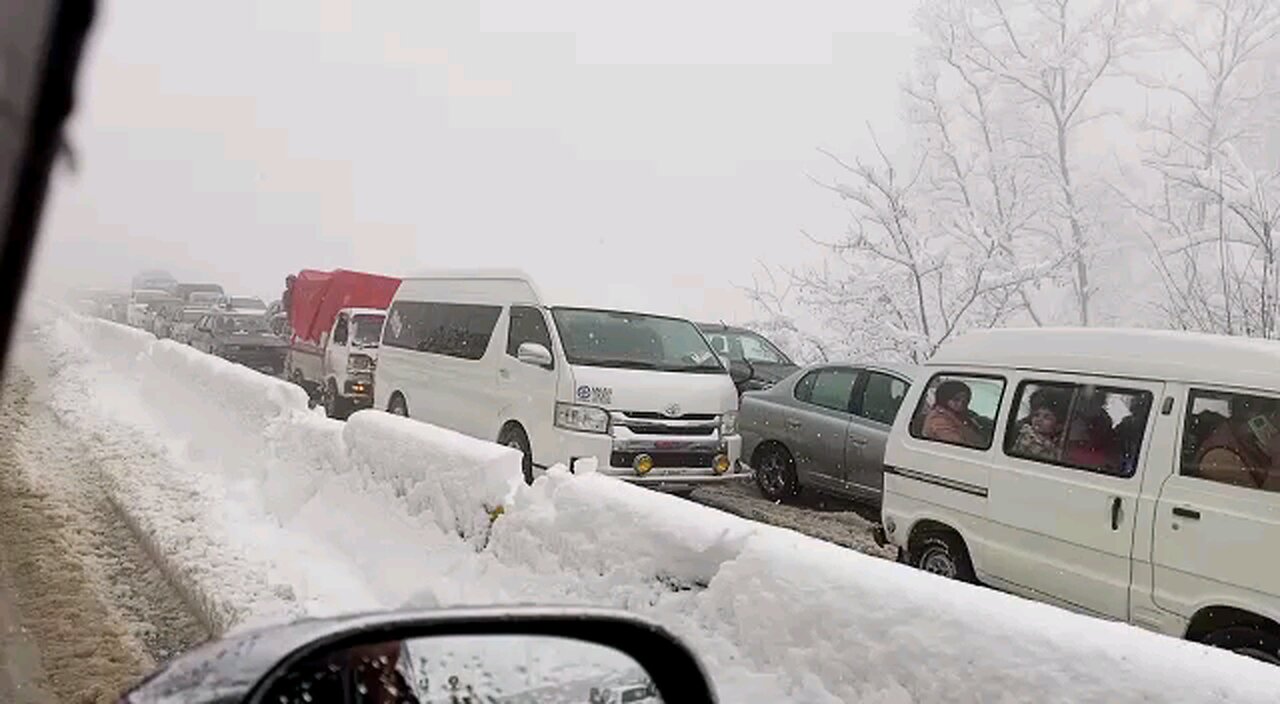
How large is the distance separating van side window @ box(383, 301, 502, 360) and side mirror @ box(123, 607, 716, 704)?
931cm

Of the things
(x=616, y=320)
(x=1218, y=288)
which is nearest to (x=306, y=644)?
(x=616, y=320)

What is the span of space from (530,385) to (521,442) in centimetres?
58

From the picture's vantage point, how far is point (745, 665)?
162 inches

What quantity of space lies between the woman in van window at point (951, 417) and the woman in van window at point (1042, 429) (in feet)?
1.30

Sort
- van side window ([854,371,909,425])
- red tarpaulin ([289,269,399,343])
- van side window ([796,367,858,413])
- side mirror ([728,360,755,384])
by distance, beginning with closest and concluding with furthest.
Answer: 1. van side window ([854,371,909,425])
2. van side window ([796,367,858,413])
3. side mirror ([728,360,755,384])
4. red tarpaulin ([289,269,399,343])

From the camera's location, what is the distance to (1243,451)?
5145mm

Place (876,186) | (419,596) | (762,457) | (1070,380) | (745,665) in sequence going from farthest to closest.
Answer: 1. (876,186)
2. (762,457)
3. (1070,380)
4. (419,596)
5. (745,665)

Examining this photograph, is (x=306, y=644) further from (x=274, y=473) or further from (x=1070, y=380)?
(x=274, y=473)

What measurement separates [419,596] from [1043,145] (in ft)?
89.4

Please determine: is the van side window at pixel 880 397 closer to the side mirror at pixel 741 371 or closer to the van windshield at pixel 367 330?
the side mirror at pixel 741 371

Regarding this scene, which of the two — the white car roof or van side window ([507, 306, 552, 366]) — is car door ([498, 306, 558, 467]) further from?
the white car roof

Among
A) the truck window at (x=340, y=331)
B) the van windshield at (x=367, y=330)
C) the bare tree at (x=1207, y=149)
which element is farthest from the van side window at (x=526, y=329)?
the bare tree at (x=1207, y=149)

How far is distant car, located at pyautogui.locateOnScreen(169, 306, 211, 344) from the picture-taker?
28.7 meters

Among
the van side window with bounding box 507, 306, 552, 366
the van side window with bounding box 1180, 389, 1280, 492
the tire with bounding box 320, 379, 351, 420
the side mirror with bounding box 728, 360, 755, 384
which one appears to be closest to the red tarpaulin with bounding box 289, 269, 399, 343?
the tire with bounding box 320, 379, 351, 420
